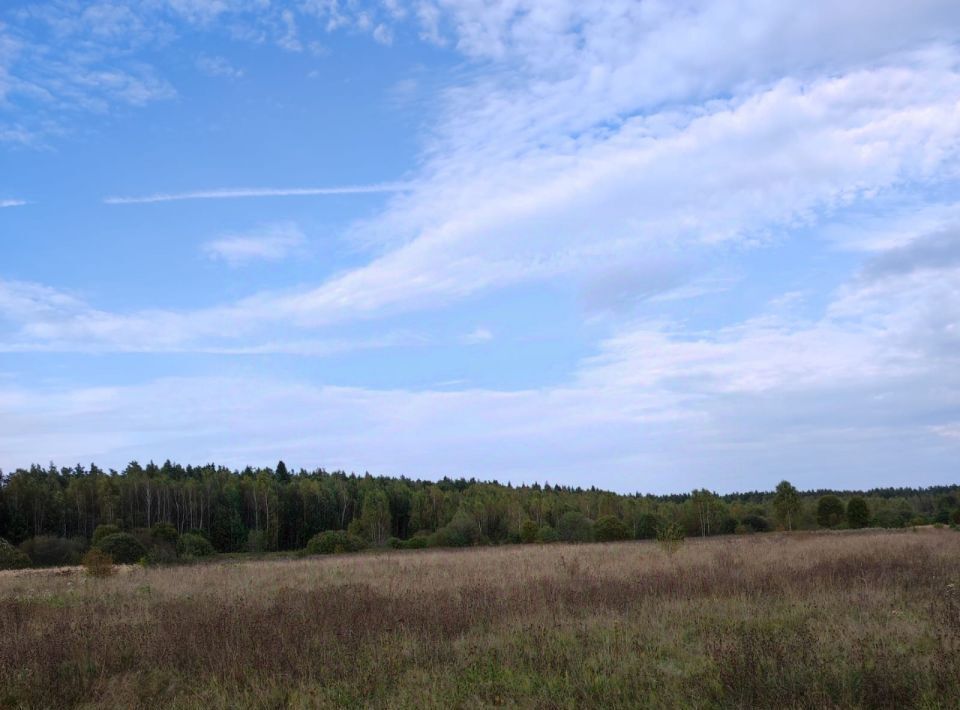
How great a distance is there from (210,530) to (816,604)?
2803 inches

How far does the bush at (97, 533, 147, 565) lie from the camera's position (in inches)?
1231

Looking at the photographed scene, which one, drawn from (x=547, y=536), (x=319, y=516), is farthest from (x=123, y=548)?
(x=319, y=516)

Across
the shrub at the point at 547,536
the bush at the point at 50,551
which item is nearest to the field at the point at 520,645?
the shrub at the point at 547,536

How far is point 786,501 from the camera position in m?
48.7

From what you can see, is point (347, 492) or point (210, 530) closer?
point (210, 530)

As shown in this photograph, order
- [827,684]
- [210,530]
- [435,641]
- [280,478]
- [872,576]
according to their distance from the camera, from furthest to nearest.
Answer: [280,478]
[210,530]
[872,576]
[435,641]
[827,684]

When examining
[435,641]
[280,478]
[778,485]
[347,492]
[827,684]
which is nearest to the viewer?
[827,684]

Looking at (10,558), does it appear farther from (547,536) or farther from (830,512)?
(830,512)

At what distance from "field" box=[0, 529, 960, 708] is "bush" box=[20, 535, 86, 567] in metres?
37.3

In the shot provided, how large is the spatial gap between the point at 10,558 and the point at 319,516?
46519 millimetres

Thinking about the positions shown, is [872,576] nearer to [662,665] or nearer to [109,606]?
[662,665]

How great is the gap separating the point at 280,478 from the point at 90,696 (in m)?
110

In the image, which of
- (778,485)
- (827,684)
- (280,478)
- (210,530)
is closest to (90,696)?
(827,684)

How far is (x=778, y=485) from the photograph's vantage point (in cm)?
4916
